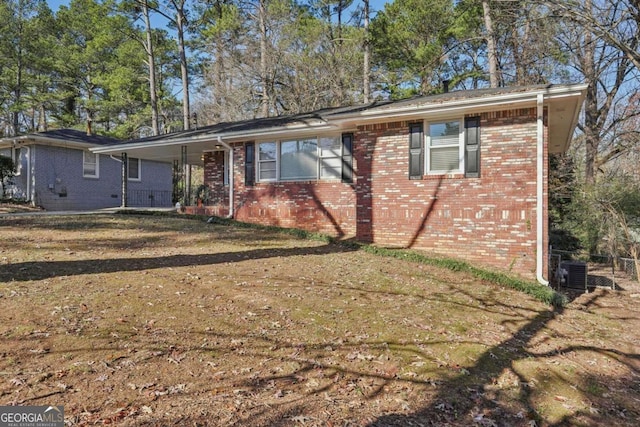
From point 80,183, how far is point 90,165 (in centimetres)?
106

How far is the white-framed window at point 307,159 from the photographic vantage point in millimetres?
10625

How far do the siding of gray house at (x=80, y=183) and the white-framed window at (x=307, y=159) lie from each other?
35.3ft

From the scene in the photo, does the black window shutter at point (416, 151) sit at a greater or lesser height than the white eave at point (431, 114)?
lesser

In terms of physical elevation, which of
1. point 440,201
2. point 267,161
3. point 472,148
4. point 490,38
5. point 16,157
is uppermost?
point 490,38

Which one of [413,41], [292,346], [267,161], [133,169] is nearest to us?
[292,346]

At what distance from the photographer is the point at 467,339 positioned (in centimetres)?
459

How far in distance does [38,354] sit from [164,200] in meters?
19.3

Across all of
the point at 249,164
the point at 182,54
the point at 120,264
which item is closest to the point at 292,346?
the point at 120,264

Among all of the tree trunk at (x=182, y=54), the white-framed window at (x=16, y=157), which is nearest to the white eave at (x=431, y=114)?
the white-framed window at (x=16, y=157)

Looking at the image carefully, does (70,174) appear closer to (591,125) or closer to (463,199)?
(463,199)

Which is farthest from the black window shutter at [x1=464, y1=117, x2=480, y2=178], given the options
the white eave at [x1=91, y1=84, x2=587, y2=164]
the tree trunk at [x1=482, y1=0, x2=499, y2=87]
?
the tree trunk at [x1=482, y1=0, x2=499, y2=87]

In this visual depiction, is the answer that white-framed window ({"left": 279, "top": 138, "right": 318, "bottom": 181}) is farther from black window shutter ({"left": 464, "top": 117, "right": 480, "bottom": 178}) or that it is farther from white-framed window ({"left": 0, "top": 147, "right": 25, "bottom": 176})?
white-framed window ({"left": 0, "top": 147, "right": 25, "bottom": 176})

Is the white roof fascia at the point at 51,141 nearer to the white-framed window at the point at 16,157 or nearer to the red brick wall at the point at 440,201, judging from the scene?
the white-framed window at the point at 16,157

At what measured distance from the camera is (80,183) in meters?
18.2
